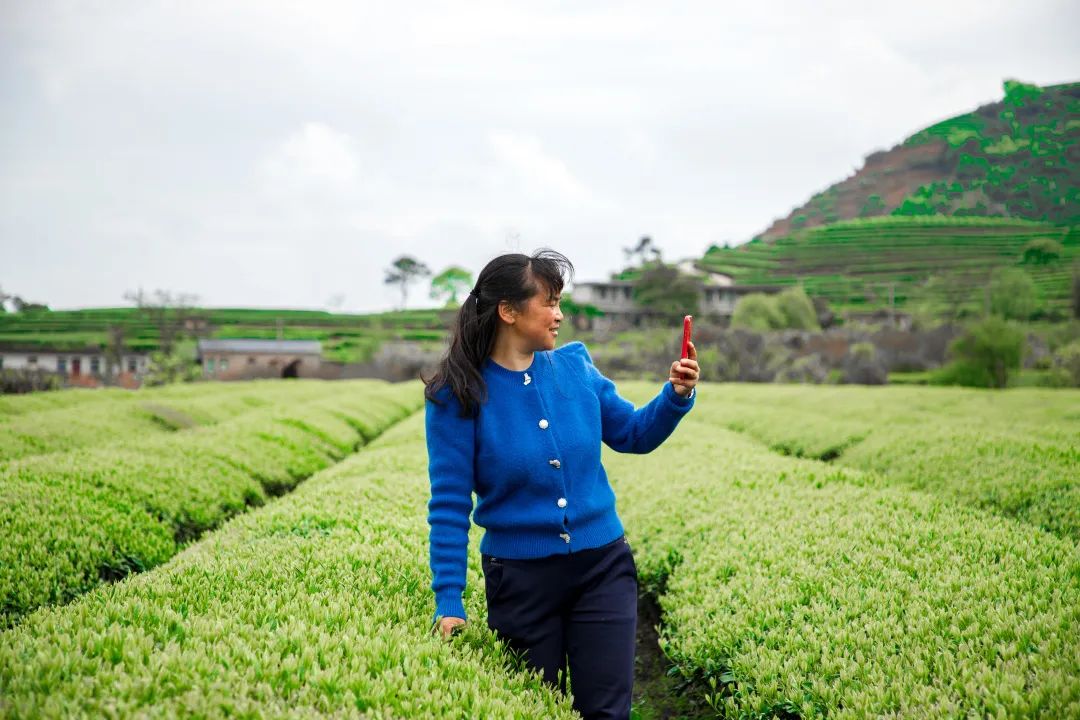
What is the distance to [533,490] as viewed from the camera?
355 centimetres

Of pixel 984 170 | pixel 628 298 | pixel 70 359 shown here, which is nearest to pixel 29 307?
pixel 70 359

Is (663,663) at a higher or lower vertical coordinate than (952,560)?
lower

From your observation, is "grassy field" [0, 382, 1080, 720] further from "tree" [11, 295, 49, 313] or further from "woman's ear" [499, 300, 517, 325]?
"tree" [11, 295, 49, 313]

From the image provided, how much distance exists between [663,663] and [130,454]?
850cm

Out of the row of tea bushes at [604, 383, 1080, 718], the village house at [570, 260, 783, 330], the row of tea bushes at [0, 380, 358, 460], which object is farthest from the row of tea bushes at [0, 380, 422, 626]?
the village house at [570, 260, 783, 330]

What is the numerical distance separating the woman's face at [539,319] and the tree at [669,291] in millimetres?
84508

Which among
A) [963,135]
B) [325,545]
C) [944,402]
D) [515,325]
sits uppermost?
[963,135]

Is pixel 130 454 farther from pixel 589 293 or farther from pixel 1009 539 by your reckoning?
pixel 589 293

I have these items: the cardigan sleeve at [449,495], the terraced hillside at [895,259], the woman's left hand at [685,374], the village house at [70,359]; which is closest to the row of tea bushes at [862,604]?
the woman's left hand at [685,374]

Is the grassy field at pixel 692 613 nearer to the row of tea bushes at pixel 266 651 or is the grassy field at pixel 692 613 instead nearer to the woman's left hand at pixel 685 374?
the row of tea bushes at pixel 266 651

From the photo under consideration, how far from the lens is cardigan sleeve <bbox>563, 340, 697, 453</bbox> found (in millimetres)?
3742

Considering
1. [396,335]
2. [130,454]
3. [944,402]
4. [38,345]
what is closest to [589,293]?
[396,335]

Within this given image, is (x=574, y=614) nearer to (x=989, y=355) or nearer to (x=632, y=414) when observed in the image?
(x=632, y=414)

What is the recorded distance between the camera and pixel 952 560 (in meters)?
5.16
